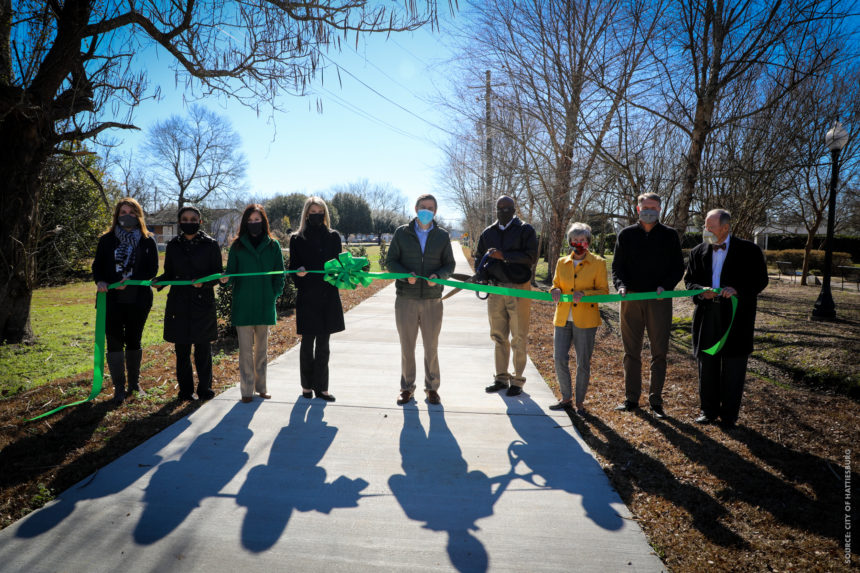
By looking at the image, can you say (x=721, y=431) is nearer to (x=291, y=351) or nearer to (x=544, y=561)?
(x=544, y=561)

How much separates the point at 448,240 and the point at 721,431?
317 centimetres

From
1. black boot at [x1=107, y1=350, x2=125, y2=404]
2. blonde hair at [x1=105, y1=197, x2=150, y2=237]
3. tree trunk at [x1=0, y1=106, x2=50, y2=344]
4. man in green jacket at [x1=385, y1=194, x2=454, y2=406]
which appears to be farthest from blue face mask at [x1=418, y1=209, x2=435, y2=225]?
tree trunk at [x1=0, y1=106, x2=50, y2=344]

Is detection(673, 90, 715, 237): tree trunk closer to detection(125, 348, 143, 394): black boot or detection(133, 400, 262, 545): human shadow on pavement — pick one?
detection(133, 400, 262, 545): human shadow on pavement

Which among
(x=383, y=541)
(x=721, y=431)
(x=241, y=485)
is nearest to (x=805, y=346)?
(x=721, y=431)

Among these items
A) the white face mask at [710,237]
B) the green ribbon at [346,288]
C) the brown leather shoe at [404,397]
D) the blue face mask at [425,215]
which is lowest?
the brown leather shoe at [404,397]

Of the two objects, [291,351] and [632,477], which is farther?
[291,351]

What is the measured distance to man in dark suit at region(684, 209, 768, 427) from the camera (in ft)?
14.9

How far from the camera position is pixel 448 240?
5.42 m

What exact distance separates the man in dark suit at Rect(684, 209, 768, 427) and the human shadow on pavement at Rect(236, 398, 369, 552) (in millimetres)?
3388

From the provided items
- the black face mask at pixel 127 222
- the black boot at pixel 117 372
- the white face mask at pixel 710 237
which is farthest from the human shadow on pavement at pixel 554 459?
the black face mask at pixel 127 222

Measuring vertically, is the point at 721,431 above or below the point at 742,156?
below

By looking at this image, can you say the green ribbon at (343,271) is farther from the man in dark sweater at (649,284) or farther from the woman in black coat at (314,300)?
the man in dark sweater at (649,284)

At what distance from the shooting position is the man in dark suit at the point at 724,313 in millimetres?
4547

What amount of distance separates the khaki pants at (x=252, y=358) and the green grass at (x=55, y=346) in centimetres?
290
